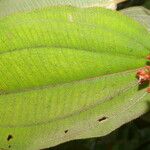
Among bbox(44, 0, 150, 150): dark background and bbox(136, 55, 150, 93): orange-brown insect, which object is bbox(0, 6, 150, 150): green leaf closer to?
bbox(136, 55, 150, 93): orange-brown insect

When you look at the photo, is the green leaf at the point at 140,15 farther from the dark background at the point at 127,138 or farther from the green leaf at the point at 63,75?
the dark background at the point at 127,138

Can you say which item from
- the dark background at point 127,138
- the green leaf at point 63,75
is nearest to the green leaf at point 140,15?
the green leaf at point 63,75

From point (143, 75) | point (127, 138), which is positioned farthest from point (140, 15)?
point (127, 138)

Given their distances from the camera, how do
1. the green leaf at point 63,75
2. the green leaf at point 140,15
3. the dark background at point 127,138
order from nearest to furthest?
the green leaf at point 63,75 → the green leaf at point 140,15 → the dark background at point 127,138

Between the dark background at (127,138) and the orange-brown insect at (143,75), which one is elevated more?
the orange-brown insect at (143,75)

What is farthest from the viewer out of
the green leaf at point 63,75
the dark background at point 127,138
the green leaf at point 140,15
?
the dark background at point 127,138

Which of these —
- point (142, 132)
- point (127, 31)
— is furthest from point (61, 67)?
point (142, 132)

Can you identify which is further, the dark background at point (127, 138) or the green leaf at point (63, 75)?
the dark background at point (127, 138)

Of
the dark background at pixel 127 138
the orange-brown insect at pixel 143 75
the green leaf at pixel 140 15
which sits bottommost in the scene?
the dark background at pixel 127 138

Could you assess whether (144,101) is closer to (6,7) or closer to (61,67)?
(61,67)
